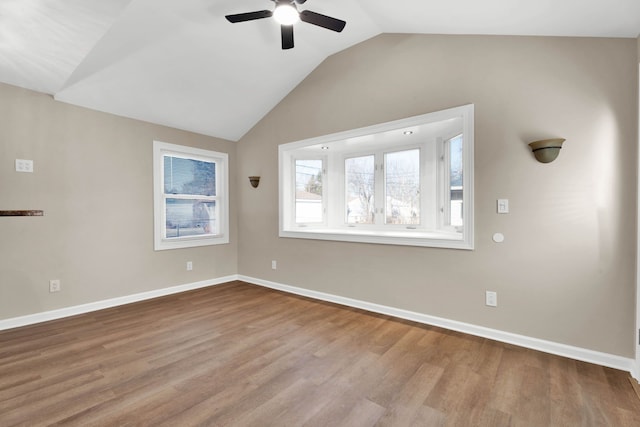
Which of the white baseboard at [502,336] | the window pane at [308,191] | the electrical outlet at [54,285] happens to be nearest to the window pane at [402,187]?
the window pane at [308,191]

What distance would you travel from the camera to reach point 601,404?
1.80 metres

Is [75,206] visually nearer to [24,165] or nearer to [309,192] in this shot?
[24,165]

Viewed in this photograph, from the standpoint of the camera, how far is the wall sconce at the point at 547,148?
7.60ft

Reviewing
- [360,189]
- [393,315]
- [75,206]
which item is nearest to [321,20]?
[360,189]

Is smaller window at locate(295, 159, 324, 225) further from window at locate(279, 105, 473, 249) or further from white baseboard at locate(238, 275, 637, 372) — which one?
white baseboard at locate(238, 275, 637, 372)

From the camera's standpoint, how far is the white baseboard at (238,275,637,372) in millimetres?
2232

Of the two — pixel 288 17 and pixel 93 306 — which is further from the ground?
pixel 288 17

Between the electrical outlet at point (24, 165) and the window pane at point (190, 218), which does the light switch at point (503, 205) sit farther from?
the electrical outlet at point (24, 165)

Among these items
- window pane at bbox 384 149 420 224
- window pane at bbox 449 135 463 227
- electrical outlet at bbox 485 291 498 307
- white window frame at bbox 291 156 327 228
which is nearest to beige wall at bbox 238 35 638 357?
electrical outlet at bbox 485 291 498 307

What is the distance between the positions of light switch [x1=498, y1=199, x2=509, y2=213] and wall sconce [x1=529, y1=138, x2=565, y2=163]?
16.6 inches

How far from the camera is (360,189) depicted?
450 centimetres

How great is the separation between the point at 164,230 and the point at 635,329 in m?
5.03

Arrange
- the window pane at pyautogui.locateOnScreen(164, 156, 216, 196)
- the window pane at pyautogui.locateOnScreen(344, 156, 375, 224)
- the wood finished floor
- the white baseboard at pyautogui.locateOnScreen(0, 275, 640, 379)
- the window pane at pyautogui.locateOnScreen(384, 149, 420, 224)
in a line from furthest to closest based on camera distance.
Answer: the window pane at pyautogui.locateOnScreen(344, 156, 375, 224)
the window pane at pyautogui.locateOnScreen(164, 156, 216, 196)
the window pane at pyautogui.locateOnScreen(384, 149, 420, 224)
the white baseboard at pyautogui.locateOnScreen(0, 275, 640, 379)
the wood finished floor

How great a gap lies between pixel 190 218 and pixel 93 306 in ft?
5.34
